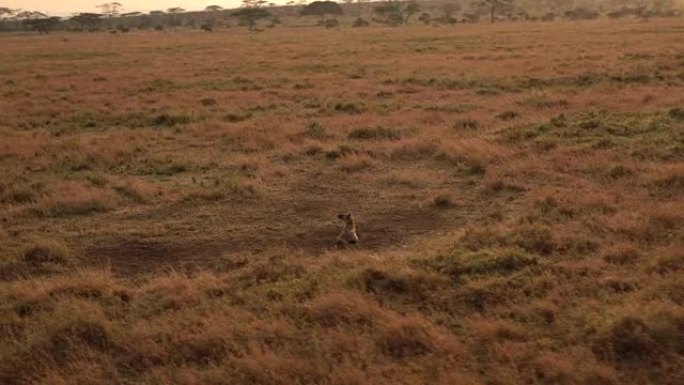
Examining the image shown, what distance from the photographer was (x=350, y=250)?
7.40 meters

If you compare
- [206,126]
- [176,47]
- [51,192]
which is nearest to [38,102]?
[206,126]

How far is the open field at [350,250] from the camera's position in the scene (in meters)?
4.93

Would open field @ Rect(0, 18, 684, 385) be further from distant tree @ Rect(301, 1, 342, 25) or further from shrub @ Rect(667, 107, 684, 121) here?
distant tree @ Rect(301, 1, 342, 25)

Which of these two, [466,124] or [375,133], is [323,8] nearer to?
[466,124]

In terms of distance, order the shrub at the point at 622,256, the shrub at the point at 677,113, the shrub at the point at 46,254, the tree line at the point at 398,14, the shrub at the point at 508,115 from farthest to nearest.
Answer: the tree line at the point at 398,14 < the shrub at the point at 508,115 < the shrub at the point at 677,113 < the shrub at the point at 46,254 < the shrub at the point at 622,256

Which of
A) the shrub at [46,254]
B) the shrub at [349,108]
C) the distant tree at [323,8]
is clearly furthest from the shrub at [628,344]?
the distant tree at [323,8]

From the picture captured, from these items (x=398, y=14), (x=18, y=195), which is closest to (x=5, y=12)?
Answer: (x=398, y=14)

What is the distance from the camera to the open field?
4.93 m

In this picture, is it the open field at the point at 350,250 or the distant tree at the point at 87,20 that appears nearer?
the open field at the point at 350,250

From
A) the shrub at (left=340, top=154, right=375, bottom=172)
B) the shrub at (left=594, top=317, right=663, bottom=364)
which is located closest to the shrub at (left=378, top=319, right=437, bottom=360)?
the shrub at (left=594, top=317, right=663, bottom=364)

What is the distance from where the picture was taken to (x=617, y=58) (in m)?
27.0

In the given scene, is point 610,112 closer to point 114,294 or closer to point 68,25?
point 114,294

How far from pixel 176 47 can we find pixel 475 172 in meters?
40.9

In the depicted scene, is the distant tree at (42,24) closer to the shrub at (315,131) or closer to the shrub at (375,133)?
the shrub at (315,131)
